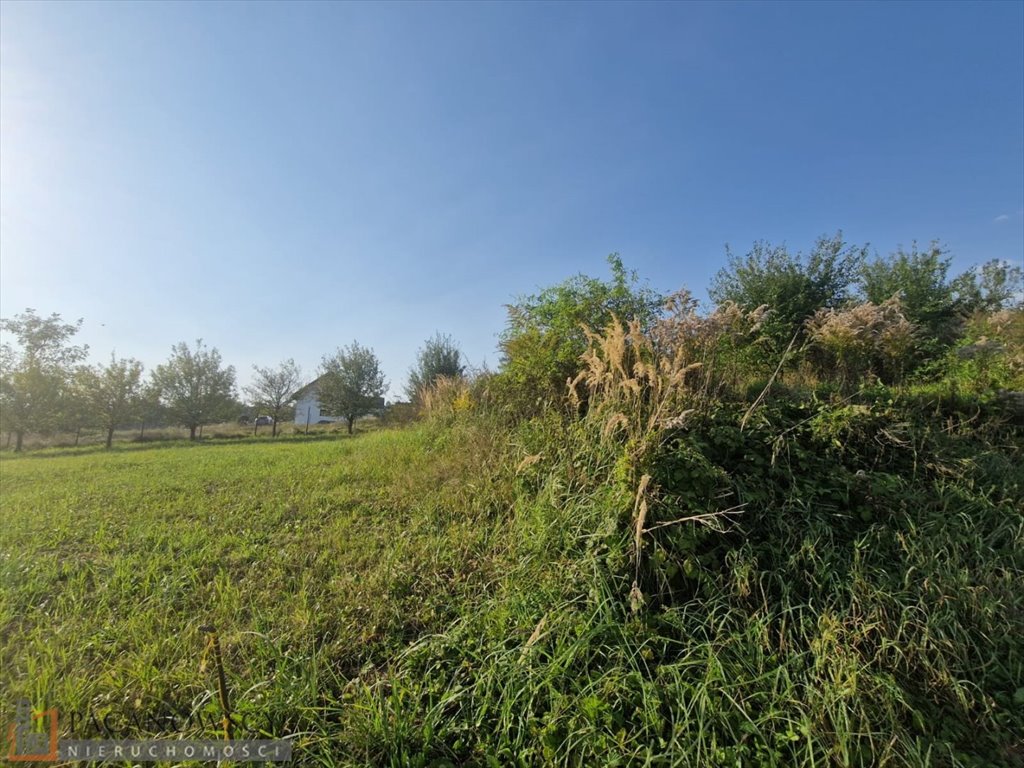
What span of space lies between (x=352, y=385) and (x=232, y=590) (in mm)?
24127

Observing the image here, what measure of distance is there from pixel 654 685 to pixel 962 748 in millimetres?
1154

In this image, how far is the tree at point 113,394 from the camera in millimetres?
19469

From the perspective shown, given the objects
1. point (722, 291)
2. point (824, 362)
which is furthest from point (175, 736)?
point (722, 291)

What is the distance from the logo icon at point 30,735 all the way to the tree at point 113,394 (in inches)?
975

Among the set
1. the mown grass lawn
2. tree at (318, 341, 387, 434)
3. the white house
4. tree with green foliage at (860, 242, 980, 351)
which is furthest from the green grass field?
the white house

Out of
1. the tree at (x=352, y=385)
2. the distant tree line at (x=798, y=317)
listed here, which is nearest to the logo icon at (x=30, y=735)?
the distant tree line at (x=798, y=317)

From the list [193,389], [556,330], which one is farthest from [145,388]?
[556,330]

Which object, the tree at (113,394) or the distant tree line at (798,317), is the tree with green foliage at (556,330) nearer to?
the distant tree line at (798,317)

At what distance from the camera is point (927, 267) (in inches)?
312

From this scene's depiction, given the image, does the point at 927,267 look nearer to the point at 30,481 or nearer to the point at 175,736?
the point at 175,736

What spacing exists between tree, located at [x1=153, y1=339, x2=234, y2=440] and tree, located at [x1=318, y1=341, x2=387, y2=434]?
19.0ft

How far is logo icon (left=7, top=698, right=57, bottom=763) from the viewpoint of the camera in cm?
149

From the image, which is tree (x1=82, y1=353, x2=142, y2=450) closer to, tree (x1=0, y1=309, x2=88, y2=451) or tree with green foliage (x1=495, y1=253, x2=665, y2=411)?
tree (x1=0, y1=309, x2=88, y2=451)

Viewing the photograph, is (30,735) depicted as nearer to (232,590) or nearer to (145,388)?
(232,590)
